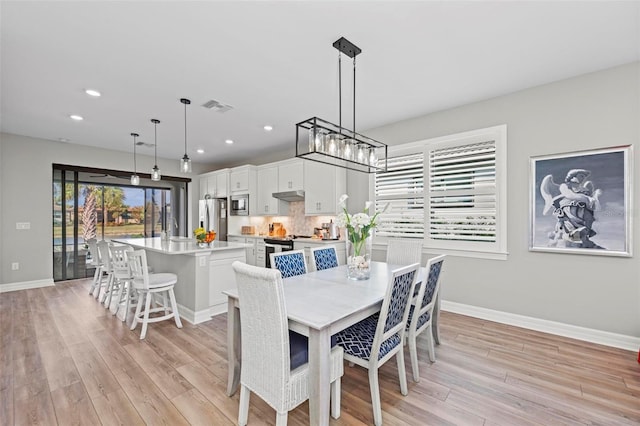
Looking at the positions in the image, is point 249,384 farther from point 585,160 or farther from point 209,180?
point 209,180

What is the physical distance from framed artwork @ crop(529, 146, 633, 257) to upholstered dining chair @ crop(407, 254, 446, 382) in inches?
63.5

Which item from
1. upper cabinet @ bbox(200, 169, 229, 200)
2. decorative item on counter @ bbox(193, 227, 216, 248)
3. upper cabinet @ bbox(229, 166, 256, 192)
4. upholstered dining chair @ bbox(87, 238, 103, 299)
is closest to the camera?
decorative item on counter @ bbox(193, 227, 216, 248)

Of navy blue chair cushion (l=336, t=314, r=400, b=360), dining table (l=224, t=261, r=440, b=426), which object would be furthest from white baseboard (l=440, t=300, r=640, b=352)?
navy blue chair cushion (l=336, t=314, r=400, b=360)

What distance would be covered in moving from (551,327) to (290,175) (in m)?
4.47

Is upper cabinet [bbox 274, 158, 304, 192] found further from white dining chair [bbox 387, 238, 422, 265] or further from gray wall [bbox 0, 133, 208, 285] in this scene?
gray wall [bbox 0, 133, 208, 285]

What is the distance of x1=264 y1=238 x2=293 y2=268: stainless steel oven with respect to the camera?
5.28 m

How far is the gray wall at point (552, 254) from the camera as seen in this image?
275cm

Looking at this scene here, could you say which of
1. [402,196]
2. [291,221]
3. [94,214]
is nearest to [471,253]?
[402,196]

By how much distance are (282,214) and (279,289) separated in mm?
4620

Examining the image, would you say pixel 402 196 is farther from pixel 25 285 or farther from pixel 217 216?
pixel 25 285

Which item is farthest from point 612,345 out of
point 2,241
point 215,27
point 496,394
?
point 2,241

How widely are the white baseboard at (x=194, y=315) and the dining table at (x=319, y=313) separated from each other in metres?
1.59

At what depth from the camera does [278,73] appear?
2.92 m

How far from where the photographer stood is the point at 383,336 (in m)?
1.77
